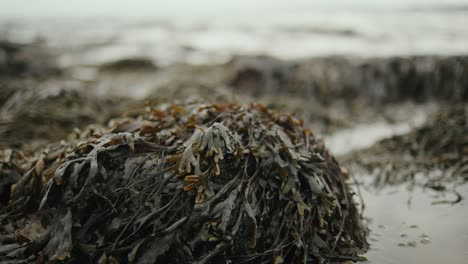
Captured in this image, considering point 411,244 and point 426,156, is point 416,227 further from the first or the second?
point 426,156

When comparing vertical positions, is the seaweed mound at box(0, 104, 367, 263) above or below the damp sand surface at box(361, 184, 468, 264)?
above

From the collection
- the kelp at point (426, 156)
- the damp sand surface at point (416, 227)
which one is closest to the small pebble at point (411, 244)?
the damp sand surface at point (416, 227)

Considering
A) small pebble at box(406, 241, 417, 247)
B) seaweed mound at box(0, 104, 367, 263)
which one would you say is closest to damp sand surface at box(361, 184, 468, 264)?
small pebble at box(406, 241, 417, 247)

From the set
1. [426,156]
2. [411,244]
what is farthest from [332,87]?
[411,244]

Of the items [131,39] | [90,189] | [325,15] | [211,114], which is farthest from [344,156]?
[325,15]

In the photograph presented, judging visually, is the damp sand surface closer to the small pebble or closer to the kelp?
the small pebble
